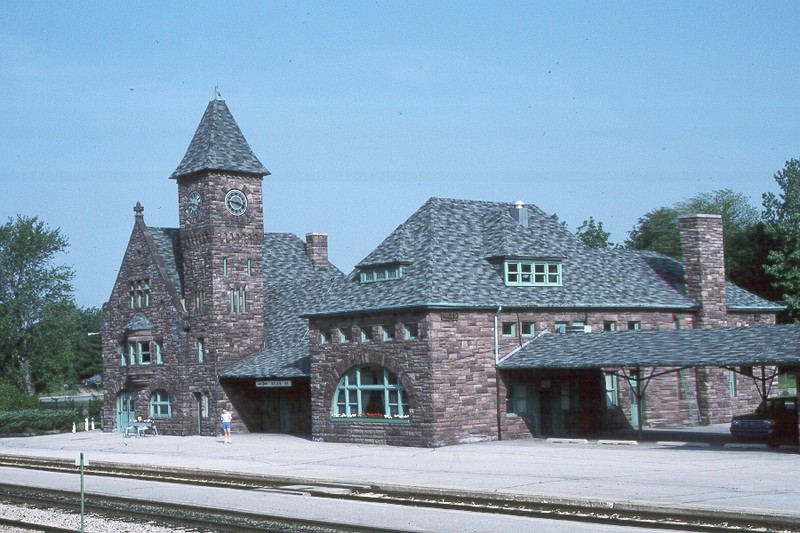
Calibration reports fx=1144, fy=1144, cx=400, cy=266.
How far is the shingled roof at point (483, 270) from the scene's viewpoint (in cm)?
3978

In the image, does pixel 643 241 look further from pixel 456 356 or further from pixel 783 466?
pixel 783 466

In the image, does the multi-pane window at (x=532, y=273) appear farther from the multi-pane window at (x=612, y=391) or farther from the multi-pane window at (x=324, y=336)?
the multi-pane window at (x=324, y=336)

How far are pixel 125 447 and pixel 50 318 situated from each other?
142 ft

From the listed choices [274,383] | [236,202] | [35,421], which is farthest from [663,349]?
[35,421]

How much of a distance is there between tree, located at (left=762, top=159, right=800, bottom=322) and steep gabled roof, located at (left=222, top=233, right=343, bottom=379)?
29.9 meters

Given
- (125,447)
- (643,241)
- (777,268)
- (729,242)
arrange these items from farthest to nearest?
(643,241) < (729,242) < (777,268) < (125,447)

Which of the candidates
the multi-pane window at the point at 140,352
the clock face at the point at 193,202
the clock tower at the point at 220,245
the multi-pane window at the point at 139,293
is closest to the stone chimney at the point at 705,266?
the clock tower at the point at 220,245

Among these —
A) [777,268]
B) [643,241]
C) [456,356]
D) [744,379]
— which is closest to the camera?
[456,356]

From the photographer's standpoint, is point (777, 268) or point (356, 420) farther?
point (777, 268)

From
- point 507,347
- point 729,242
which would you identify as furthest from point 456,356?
point 729,242

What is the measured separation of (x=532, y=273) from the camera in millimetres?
42500

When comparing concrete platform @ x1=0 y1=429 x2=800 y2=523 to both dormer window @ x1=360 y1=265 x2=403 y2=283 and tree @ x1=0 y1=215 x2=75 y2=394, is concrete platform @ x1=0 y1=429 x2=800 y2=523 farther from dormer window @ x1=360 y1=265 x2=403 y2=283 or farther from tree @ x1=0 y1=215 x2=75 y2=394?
tree @ x1=0 y1=215 x2=75 y2=394

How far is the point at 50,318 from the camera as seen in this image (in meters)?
85.2

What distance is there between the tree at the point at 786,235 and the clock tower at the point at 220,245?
3479cm
